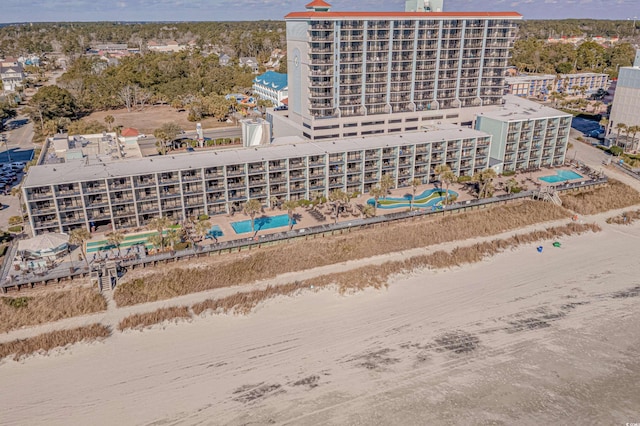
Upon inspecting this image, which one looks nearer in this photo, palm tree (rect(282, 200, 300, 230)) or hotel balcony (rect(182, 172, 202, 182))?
palm tree (rect(282, 200, 300, 230))

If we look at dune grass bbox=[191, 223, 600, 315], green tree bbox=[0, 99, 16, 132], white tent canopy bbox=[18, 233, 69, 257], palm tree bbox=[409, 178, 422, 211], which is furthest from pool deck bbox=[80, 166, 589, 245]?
green tree bbox=[0, 99, 16, 132]

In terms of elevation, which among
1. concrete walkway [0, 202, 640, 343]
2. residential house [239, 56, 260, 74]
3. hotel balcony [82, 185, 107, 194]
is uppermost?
residential house [239, 56, 260, 74]

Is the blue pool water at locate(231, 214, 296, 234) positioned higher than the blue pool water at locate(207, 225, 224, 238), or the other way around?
the blue pool water at locate(207, 225, 224, 238)

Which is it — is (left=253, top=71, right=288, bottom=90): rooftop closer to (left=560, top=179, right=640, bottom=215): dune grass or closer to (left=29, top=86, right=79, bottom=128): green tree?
(left=29, top=86, right=79, bottom=128): green tree

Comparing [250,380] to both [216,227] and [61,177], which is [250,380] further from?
[61,177]

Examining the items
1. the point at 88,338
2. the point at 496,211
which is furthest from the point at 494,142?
the point at 88,338

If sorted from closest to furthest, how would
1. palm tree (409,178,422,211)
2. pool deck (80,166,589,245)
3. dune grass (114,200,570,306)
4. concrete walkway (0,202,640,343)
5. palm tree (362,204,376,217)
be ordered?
concrete walkway (0,202,640,343)
dune grass (114,200,570,306)
pool deck (80,166,589,245)
palm tree (362,204,376,217)
palm tree (409,178,422,211)

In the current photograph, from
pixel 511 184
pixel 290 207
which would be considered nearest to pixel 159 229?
pixel 290 207
